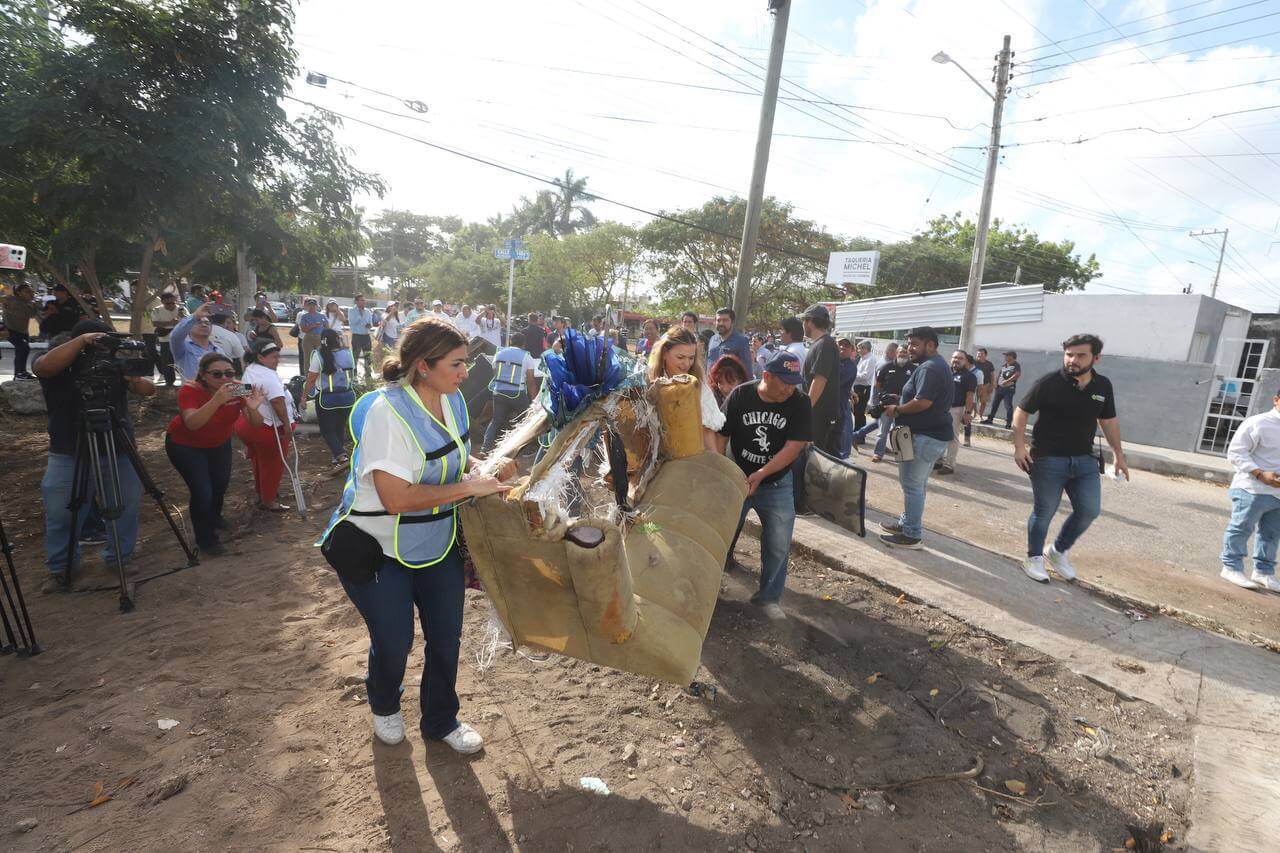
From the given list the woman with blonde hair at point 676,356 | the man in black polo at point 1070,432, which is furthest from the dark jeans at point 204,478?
the man in black polo at point 1070,432

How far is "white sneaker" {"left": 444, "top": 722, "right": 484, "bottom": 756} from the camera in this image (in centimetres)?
253

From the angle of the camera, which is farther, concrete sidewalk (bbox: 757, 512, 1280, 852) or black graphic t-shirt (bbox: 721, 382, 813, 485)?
black graphic t-shirt (bbox: 721, 382, 813, 485)

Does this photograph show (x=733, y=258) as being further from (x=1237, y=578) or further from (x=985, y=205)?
(x=1237, y=578)

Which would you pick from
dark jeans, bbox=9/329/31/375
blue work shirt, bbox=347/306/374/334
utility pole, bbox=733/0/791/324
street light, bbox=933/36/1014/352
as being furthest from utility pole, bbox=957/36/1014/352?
dark jeans, bbox=9/329/31/375

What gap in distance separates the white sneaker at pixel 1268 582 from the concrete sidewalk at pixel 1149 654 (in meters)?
1.61

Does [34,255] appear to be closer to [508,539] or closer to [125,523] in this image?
[125,523]

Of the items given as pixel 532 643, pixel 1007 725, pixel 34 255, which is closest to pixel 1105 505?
pixel 1007 725

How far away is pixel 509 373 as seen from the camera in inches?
267

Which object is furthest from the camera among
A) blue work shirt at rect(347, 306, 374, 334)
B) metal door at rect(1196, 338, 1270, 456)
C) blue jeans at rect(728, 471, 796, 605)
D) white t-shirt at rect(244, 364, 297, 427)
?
blue work shirt at rect(347, 306, 374, 334)

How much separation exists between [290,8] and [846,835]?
402 inches

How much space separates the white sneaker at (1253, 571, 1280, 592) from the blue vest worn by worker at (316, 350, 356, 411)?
8.42 metres

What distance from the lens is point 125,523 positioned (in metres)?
4.07

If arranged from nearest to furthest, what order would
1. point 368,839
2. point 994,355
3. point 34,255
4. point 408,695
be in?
point 368,839 → point 408,695 → point 34,255 → point 994,355

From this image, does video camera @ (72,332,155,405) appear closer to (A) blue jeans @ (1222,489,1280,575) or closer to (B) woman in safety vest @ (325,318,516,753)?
(B) woman in safety vest @ (325,318,516,753)
